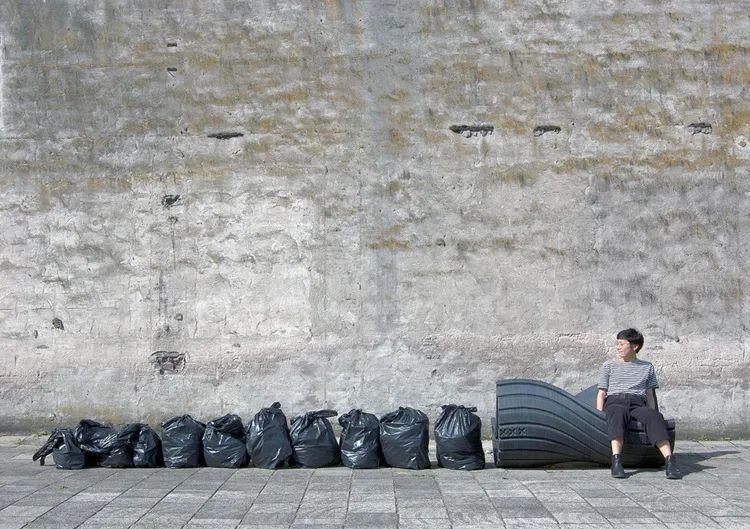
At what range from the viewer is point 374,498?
5.82 metres

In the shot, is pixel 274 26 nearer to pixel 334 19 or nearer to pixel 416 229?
pixel 334 19

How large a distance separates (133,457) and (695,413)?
5266 millimetres

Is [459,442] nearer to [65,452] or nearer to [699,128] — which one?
[65,452]

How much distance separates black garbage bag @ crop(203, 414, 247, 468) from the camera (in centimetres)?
704

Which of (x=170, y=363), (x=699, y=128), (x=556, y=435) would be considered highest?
(x=699, y=128)

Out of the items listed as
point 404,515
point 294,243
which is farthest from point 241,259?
point 404,515

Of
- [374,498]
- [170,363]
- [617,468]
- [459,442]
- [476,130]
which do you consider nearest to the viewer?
[374,498]

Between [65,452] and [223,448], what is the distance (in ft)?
4.23

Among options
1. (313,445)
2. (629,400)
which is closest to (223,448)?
(313,445)

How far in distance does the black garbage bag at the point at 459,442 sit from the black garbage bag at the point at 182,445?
1.99m

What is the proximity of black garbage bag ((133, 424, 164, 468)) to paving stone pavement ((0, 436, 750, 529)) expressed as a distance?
12cm

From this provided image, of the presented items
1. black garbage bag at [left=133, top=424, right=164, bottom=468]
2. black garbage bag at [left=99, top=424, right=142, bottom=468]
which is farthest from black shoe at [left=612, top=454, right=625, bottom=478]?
black garbage bag at [left=99, top=424, right=142, bottom=468]

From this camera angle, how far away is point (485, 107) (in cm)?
861

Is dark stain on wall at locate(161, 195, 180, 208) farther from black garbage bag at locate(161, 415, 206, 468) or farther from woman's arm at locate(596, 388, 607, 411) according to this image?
woman's arm at locate(596, 388, 607, 411)
